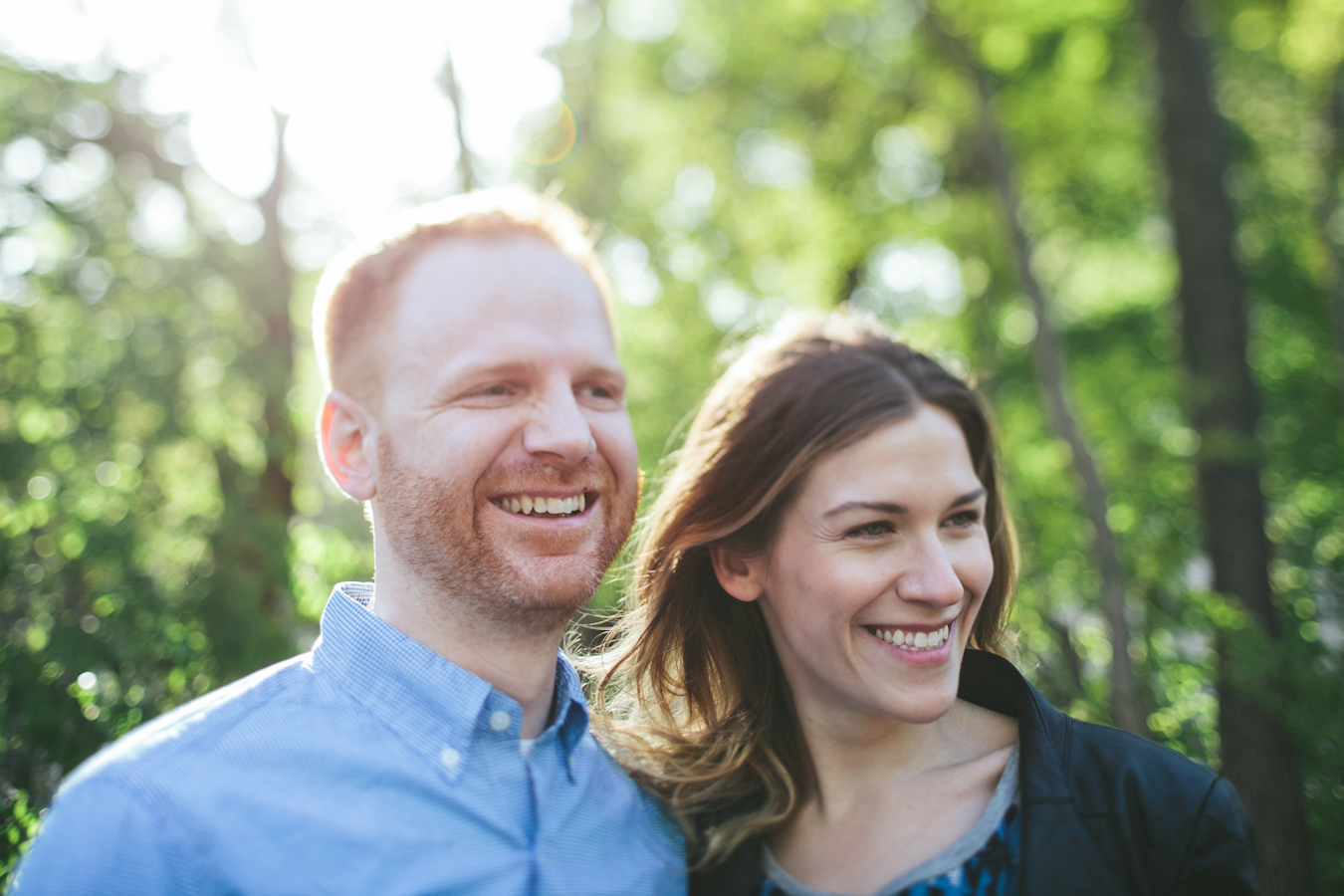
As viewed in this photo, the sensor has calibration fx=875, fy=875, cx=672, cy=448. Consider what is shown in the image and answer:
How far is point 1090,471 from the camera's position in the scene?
Result: 16.3 ft

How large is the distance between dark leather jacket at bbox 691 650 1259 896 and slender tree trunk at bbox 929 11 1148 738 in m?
2.62

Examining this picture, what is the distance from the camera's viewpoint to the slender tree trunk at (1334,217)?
28.2 feet

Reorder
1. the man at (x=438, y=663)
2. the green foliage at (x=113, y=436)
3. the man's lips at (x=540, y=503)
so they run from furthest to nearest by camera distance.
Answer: the green foliage at (x=113, y=436)
the man's lips at (x=540, y=503)
the man at (x=438, y=663)

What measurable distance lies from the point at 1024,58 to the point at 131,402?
10999 millimetres

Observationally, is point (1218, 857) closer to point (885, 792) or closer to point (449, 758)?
point (885, 792)

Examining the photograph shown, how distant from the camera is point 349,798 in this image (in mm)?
1631

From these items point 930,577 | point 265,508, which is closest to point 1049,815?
point 930,577

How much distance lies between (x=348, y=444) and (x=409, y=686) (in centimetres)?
62

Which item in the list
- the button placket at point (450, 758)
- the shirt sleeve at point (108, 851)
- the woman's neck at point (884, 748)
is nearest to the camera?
the shirt sleeve at point (108, 851)

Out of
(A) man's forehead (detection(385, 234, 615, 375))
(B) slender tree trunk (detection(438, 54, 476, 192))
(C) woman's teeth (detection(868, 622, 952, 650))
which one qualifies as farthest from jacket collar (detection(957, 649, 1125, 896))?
(B) slender tree trunk (detection(438, 54, 476, 192))

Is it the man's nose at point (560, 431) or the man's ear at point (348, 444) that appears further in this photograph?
the man's ear at point (348, 444)

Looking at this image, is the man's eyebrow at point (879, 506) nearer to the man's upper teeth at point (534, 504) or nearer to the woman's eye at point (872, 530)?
the woman's eye at point (872, 530)

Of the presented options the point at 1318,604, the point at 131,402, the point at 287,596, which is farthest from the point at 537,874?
the point at 131,402

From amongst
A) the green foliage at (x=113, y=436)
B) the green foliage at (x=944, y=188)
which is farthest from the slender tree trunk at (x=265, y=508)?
the green foliage at (x=944, y=188)
